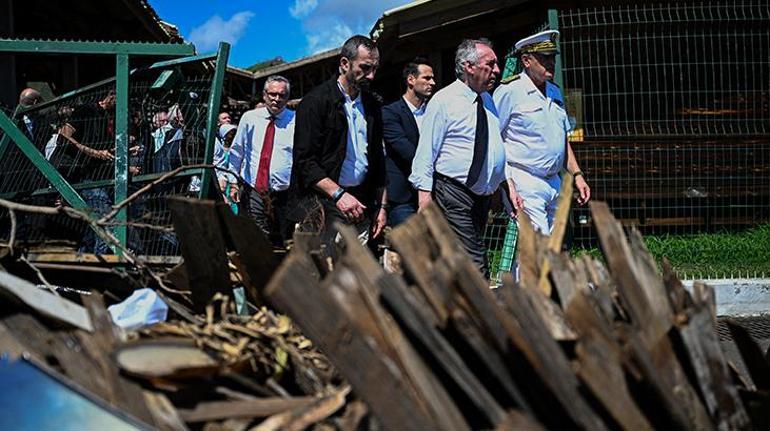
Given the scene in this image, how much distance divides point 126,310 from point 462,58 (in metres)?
3.87

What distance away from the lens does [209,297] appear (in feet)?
13.3

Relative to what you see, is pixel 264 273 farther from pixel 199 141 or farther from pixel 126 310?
pixel 199 141

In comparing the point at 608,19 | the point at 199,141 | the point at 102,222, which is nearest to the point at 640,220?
the point at 608,19

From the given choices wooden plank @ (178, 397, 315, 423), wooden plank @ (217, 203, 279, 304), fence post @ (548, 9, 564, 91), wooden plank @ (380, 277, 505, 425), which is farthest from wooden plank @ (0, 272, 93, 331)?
fence post @ (548, 9, 564, 91)

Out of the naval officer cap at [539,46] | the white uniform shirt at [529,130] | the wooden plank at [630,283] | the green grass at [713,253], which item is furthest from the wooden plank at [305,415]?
the green grass at [713,253]

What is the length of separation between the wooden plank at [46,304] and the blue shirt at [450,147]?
382cm

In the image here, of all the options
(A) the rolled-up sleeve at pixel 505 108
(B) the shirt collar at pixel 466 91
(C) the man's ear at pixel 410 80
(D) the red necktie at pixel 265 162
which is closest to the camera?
(B) the shirt collar at pixel 466 91

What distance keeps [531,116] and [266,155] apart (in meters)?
2.53

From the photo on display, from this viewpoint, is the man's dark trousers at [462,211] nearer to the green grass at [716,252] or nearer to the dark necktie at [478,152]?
the dark necktie at [478,152]

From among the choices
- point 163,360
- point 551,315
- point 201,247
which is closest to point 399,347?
point 551,315

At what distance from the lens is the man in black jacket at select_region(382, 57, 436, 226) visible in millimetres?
7430

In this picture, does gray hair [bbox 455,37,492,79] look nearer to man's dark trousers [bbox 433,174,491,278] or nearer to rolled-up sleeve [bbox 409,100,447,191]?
rolled-up sleeve [bbox 409,100,447,191]

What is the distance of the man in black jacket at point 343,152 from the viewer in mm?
6660

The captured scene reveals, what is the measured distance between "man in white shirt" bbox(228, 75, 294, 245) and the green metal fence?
3.65ft
